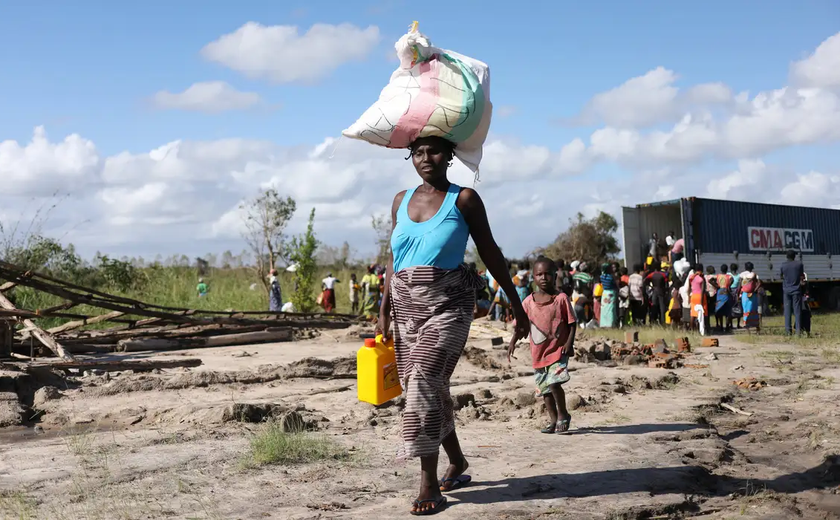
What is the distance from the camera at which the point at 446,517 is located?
12.9 feet

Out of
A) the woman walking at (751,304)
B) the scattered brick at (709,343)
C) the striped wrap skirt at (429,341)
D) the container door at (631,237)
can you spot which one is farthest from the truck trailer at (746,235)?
the striped wrap skirt at (429,341)

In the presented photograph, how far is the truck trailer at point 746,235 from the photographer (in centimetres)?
2086

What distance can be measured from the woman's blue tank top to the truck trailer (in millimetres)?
17390

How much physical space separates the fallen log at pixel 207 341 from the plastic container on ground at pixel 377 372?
9.73 meters

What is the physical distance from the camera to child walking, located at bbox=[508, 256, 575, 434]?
6320 millimetres

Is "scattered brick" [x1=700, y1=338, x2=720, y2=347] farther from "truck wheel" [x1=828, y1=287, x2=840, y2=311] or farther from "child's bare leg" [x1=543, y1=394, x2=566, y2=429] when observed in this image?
"truck wheel" [x1=828, y1=287, x2=840, y2=311]

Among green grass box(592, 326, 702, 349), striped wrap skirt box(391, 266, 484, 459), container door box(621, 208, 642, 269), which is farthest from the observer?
container door box(621, 208, 642, 269)

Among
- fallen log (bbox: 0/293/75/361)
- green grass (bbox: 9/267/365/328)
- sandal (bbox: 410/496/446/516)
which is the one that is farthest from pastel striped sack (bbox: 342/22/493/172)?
green grass (bbox: 9/267/365/328)

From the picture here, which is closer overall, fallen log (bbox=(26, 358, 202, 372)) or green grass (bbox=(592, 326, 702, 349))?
fallen log (bbox=(26, 358, 202, 372))

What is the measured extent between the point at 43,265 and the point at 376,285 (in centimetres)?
871

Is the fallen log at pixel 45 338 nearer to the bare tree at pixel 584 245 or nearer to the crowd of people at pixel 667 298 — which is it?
the crowd of people at pixel 667 298

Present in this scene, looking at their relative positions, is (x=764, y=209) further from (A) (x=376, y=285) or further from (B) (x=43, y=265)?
(B) (x=43, y=265)

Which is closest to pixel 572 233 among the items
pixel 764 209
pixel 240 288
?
pixel 764 209

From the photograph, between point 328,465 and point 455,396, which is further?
point 455,396
